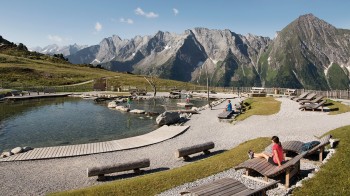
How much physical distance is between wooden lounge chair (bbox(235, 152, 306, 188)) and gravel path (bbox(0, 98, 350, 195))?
168 centimetres

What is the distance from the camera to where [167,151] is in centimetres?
2838

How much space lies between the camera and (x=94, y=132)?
3944 centimetres

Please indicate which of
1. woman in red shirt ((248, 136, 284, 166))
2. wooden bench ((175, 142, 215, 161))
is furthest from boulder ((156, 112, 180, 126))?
woman in red shirt ((248, 136, 284, 166))

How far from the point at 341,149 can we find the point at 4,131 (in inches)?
1524

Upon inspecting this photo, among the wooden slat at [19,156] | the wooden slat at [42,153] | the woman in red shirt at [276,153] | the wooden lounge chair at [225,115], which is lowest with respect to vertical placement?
the wooden slat at [19,156]

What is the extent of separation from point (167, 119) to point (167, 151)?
51.1 ft

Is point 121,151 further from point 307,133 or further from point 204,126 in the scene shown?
point 307,133

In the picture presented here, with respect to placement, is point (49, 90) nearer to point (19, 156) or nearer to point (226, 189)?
point (19, 156)

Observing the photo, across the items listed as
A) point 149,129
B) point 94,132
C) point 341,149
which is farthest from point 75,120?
point 341,149

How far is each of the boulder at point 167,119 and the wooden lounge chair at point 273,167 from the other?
84.7 feet

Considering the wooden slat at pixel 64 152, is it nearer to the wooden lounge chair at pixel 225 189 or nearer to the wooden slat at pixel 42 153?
the wooden slat at pixel 42 153

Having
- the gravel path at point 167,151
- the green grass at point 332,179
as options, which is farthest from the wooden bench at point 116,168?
the green grass at point 332,179

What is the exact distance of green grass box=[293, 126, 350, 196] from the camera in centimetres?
1488

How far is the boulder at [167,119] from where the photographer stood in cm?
4344
